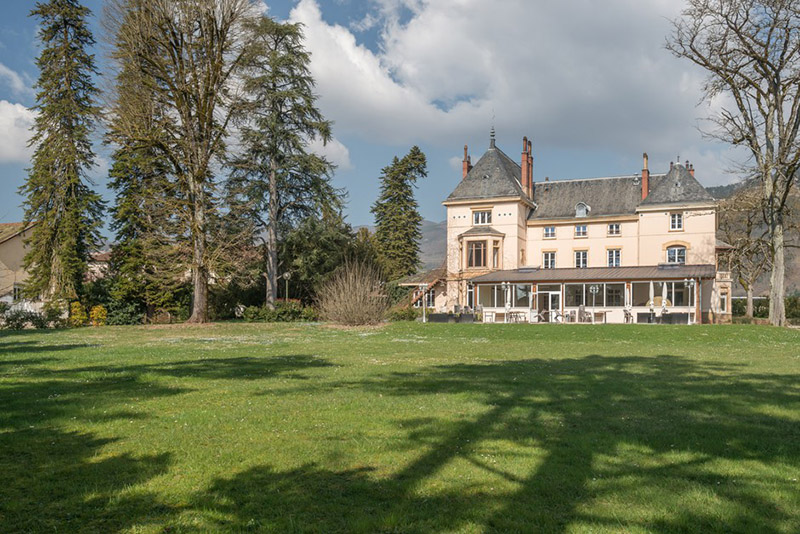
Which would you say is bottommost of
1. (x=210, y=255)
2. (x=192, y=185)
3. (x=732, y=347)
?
(x=732, y=347)

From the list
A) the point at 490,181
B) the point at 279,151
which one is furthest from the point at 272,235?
the point at 490,181

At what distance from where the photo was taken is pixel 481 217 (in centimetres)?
5012

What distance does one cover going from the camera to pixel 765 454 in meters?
5.56

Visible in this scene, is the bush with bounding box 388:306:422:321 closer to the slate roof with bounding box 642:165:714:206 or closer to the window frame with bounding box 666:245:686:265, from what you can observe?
the window frame with bounding box 666:245:686:265

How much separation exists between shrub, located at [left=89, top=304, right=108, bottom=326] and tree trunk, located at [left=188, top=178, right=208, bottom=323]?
8.92 meters

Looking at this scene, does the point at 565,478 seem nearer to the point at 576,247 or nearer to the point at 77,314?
the point at 77,314

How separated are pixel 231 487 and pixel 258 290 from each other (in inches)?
1612

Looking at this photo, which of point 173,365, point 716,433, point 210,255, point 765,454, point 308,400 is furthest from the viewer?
point 210,255

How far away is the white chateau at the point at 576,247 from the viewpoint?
1713 inches

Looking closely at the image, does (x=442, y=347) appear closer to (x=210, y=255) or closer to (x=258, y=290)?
(x=210, y=255)

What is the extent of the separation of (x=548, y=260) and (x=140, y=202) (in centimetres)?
3077

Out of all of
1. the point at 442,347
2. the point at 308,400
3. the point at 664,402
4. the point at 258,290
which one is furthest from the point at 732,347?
the point at 258,290

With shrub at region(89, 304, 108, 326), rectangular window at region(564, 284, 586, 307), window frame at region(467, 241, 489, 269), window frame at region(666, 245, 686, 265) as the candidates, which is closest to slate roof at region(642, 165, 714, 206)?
window frame at region(666, 245, 686, 265)

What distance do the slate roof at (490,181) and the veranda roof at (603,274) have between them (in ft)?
21.1
